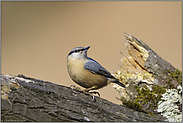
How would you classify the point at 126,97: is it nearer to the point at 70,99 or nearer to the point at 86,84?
the point at 86,84

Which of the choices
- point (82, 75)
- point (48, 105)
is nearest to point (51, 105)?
point (48, 105)

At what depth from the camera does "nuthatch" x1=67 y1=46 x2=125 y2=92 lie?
2092 mm

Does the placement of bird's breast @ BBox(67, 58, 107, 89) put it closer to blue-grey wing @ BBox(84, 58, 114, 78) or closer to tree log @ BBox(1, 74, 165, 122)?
blue-grey wing @ BBox(84, 58, 114, 78)

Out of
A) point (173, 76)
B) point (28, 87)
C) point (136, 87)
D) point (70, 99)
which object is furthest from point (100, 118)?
point (173, 76)

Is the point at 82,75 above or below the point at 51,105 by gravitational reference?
above

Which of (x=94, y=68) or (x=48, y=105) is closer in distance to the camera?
(x=48, y=105)

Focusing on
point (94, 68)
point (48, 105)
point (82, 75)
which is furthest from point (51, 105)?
point (94, 68)

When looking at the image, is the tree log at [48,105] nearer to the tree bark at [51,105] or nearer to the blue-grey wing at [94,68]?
the tree bark at [51,105]

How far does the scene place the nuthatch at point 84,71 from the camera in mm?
2092

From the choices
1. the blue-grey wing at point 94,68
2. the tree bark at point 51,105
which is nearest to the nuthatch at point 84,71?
the blue-grey wing at point 94,68

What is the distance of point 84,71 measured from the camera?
2092 mm

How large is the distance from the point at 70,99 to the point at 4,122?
590mm

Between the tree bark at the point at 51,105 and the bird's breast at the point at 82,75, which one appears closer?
the tree bark at the point at 51,105

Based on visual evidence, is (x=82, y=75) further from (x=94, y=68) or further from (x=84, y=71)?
(x=94, y=68)
